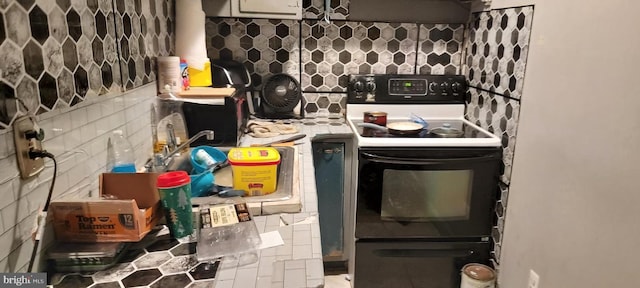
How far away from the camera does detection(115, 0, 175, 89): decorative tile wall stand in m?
1.38

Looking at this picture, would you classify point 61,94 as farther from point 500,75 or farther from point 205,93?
point 500,75

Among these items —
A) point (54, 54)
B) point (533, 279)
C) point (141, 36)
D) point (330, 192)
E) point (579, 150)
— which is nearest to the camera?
point (54, 54)

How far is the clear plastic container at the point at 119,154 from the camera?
4.08 feet

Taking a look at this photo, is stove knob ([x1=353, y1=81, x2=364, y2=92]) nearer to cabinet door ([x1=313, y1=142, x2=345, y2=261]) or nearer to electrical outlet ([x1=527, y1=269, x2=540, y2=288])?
cabinet door ([x1=313, y1=142, x2=345, y2=261])

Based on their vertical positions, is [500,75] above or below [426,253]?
above

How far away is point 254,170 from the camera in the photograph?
49.2 inches

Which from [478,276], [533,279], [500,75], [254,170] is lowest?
[478,276]

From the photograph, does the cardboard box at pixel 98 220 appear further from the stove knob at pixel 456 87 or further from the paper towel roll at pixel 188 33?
the stove knob at pixel 456 87

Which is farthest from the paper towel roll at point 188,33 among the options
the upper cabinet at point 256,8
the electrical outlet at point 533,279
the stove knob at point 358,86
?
the electrical outlet at point 533,279

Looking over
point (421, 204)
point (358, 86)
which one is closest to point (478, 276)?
point (421, 204)

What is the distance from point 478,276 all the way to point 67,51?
1.91 m

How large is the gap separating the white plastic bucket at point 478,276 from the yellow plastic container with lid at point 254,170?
48.1 inches

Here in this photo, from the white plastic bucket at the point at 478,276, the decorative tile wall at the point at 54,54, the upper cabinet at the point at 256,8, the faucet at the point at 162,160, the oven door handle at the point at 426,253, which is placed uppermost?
the upper cabinet at the point at 256,8

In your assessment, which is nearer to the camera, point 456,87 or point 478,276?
point 478,276
